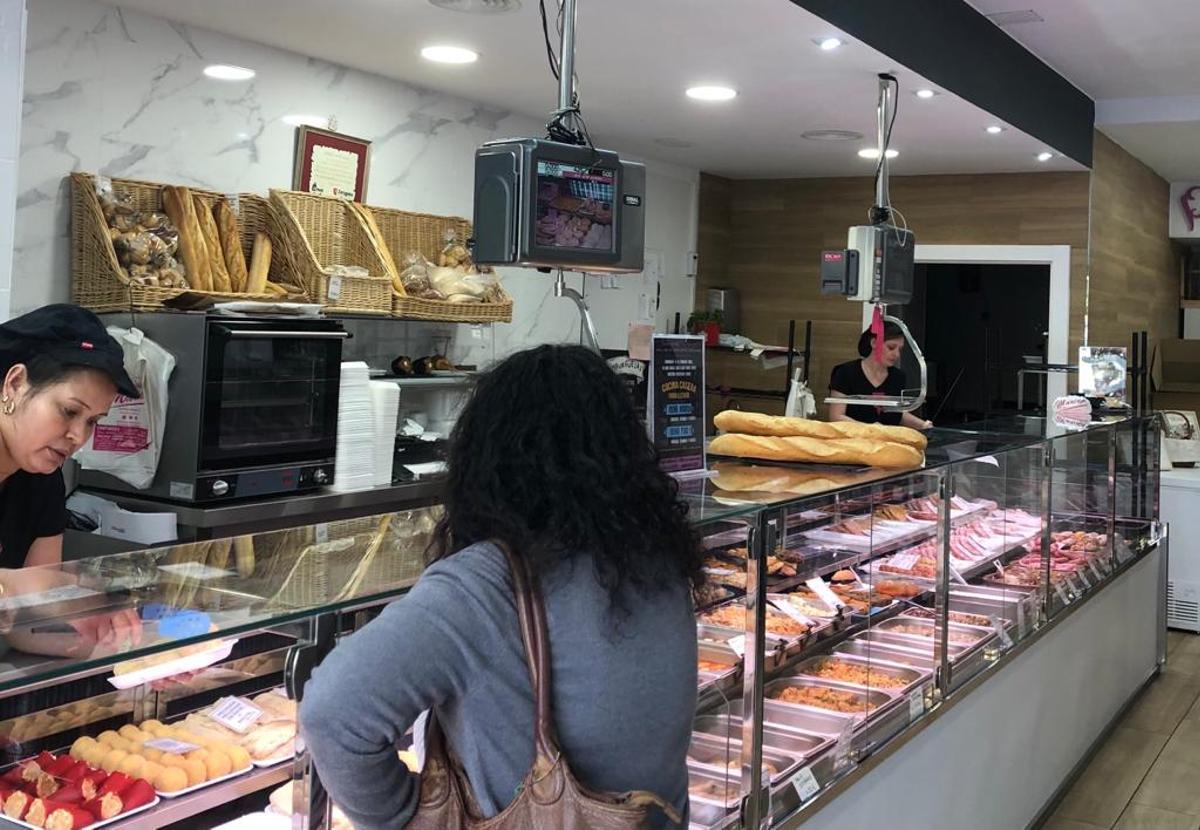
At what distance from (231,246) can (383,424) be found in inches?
32.6

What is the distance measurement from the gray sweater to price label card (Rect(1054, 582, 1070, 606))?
3100 millimetres

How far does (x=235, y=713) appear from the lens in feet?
5.55

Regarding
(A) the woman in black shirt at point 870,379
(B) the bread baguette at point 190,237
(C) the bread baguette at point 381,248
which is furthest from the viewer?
(A) the woman in black shirt at point 870,379

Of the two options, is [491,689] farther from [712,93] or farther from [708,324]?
[708,324]

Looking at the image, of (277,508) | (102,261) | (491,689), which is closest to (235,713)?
(491,689)

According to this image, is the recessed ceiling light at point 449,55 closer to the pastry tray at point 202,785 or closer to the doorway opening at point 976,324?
the pastry tray at point 202,785

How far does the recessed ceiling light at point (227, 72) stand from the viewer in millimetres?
4328

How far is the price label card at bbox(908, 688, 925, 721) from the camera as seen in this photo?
9.75 feet

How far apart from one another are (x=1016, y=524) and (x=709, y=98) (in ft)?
7.49

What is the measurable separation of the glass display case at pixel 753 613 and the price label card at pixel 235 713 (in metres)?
0.01

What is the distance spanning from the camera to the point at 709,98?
5.17 m

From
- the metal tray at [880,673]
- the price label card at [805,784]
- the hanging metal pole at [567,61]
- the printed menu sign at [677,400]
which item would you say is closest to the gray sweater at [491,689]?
the price label card at [805,784]

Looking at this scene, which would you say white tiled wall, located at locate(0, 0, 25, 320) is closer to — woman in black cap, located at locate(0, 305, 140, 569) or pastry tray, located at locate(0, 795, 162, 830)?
woman in black cap, located at locate(0, 305, 140, 569)

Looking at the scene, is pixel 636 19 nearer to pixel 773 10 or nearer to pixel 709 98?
pixel 773 10
